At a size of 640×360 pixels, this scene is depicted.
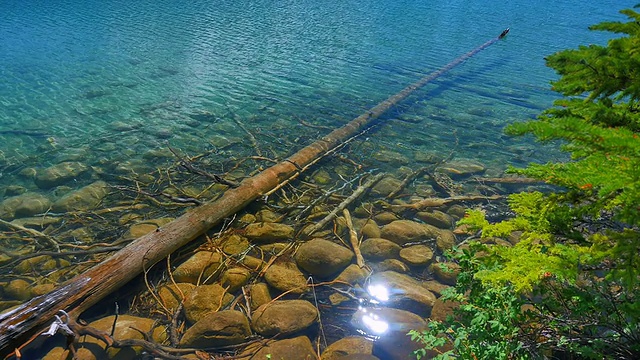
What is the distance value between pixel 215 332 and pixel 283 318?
0.92m

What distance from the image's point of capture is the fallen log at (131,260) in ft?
14.5

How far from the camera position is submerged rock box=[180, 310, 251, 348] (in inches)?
190

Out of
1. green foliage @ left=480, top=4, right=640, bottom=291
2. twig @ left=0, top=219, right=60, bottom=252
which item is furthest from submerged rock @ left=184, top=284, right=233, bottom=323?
green foliage @ left=480, top=4, right=640, bottom=291

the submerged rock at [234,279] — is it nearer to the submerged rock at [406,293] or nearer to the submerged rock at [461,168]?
the submerged rock at [406,293]

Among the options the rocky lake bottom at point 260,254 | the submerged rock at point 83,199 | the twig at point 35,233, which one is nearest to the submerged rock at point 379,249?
the rocky lake bottom at point 260,254

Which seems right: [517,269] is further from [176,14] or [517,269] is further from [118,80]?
[176,14]

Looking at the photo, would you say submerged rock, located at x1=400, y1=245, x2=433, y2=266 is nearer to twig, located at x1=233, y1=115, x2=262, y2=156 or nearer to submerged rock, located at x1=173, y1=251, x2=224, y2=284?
submerged rock, located at x1=173, y1=251, x2=224, y2=284

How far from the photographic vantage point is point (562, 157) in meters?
11.9

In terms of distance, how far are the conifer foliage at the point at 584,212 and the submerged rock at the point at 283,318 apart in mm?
2275

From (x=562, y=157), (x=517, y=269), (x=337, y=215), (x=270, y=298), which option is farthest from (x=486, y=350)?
(x=562, y=157)

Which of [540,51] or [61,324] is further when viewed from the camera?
[540,51]

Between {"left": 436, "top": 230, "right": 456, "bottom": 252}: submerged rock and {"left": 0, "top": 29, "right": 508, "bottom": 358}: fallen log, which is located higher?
{"left": 0, "top": 29, "right": 508, "bottom": 358}: fallen log

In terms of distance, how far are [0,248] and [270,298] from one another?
17.2 feet

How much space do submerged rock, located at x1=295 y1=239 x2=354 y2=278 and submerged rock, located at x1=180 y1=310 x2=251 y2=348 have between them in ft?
5.25
